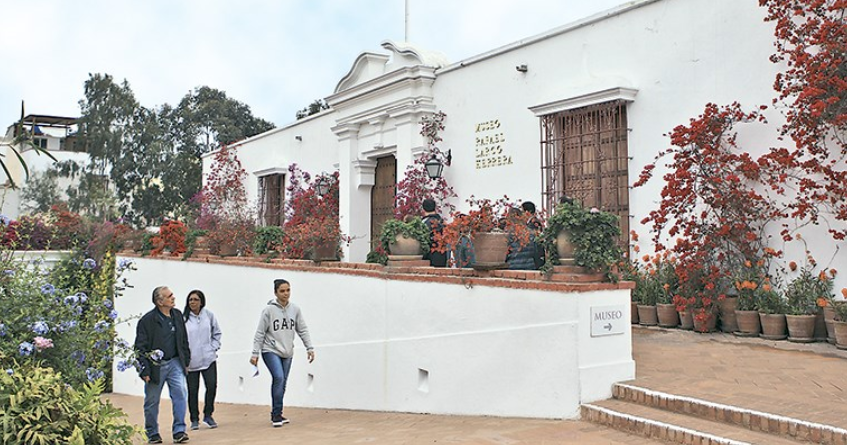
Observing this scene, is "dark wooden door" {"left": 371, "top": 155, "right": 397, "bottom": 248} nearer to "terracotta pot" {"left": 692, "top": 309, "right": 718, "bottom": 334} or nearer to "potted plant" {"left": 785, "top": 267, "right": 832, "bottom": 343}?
"terracotta pot" {"left": 692, "top": 309, "right": 718, "bottom": 334}

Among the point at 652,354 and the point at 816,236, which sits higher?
the point at 816,236

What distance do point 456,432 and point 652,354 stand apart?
2.38 meters

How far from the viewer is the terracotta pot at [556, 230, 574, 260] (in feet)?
19.4

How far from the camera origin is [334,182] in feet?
50.9

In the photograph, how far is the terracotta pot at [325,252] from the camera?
381 inches

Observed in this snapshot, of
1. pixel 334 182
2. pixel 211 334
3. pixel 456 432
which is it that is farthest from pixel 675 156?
pixel 334 182

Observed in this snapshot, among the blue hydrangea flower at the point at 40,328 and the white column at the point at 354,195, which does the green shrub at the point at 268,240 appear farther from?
the blue hydrangea flower at the point at 40,328

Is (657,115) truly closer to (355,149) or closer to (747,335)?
(747,335)

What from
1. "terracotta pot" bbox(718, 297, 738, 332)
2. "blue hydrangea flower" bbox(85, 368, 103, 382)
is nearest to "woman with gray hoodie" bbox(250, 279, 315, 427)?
"blue hydrangea flower" bbox(85, 368, 103, 382)

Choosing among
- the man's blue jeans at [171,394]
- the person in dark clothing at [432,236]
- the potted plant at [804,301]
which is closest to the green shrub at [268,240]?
the person in dark clothing at [432,236]

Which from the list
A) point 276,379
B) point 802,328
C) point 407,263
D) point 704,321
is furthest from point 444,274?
point 802,328

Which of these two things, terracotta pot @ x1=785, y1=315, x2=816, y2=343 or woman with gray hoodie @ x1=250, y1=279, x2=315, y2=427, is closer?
woman with gray hoodie @ x1=250, y1=279, x2=315, y2=427

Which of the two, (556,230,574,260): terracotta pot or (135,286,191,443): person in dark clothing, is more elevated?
(556,230,574,260): terracotta pot

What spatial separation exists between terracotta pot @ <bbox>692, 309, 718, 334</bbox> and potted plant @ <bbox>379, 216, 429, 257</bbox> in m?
3.16
